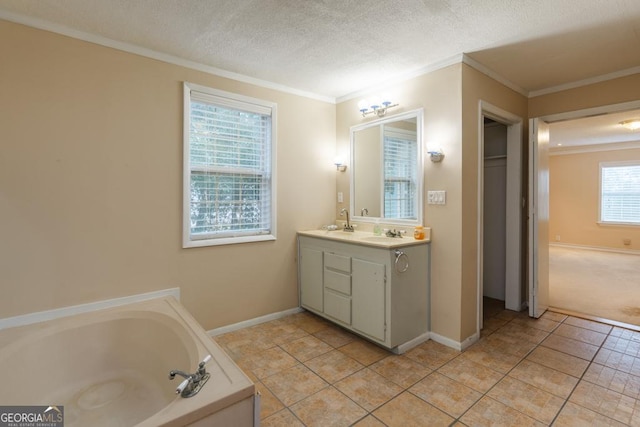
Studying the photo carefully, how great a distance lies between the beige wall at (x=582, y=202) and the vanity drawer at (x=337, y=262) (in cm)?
721

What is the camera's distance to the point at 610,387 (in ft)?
6.69

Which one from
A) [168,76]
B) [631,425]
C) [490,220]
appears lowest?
[631,425]

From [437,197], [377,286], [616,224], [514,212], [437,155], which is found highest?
[437,155]

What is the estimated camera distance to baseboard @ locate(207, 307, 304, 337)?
9.43 ft

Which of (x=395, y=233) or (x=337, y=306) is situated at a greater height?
(x=395, y=233)

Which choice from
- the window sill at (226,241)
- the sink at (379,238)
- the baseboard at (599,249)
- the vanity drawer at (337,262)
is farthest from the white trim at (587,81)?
the baseboard at (599,249)

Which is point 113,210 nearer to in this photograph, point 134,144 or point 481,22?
point 134,144

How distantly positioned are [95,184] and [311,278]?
6.71ft

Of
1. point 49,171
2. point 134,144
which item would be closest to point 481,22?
point 134,144

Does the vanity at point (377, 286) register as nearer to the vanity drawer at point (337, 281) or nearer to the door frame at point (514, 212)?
the vanity drawer at point (337, 281)

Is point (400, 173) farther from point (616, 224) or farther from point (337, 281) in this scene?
point (616, 224)

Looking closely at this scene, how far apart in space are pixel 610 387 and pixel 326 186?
113 inches

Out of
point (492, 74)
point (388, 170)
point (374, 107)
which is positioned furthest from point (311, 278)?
point (492, 74)

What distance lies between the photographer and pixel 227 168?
2955 mm
